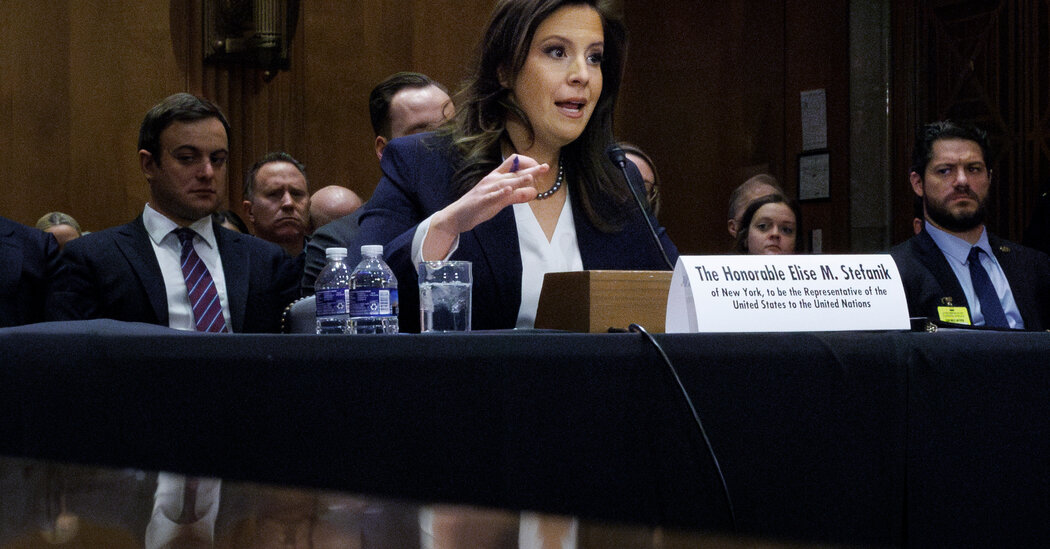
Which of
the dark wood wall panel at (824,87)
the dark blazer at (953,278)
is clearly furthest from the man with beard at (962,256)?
the dark wood wall panel at (824,87)

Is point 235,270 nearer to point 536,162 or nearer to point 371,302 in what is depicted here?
point 536,162

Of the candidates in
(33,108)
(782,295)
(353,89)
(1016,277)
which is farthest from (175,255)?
(1016,277)

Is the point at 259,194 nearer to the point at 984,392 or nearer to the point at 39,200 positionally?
the point at 39,200

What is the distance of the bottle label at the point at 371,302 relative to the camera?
1.59 meters

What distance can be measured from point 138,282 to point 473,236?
127 centimetres

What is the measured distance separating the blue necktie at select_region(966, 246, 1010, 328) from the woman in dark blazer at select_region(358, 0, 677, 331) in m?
1.88

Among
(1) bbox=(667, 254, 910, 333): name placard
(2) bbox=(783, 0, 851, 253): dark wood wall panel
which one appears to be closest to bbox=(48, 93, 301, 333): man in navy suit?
(1) bbox=(667, 254, 910, 333): name placard

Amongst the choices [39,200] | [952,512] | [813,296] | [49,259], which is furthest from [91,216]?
[952,512]

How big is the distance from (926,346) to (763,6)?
4431mm

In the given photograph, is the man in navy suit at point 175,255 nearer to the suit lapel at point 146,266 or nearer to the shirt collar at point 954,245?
the suit lapel at point 146,266

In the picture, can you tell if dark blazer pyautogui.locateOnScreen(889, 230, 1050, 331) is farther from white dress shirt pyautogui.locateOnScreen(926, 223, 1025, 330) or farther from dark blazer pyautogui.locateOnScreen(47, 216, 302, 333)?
dark blazer pyautogui.locateOnScreen(47, 216, 302, 333)

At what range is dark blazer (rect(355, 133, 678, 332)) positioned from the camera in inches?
77.3

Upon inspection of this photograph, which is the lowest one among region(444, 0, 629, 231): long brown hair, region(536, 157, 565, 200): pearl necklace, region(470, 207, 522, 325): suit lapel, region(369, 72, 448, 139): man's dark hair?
region(470, 207, 522, 325): suit lapel

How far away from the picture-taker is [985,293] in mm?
3574
